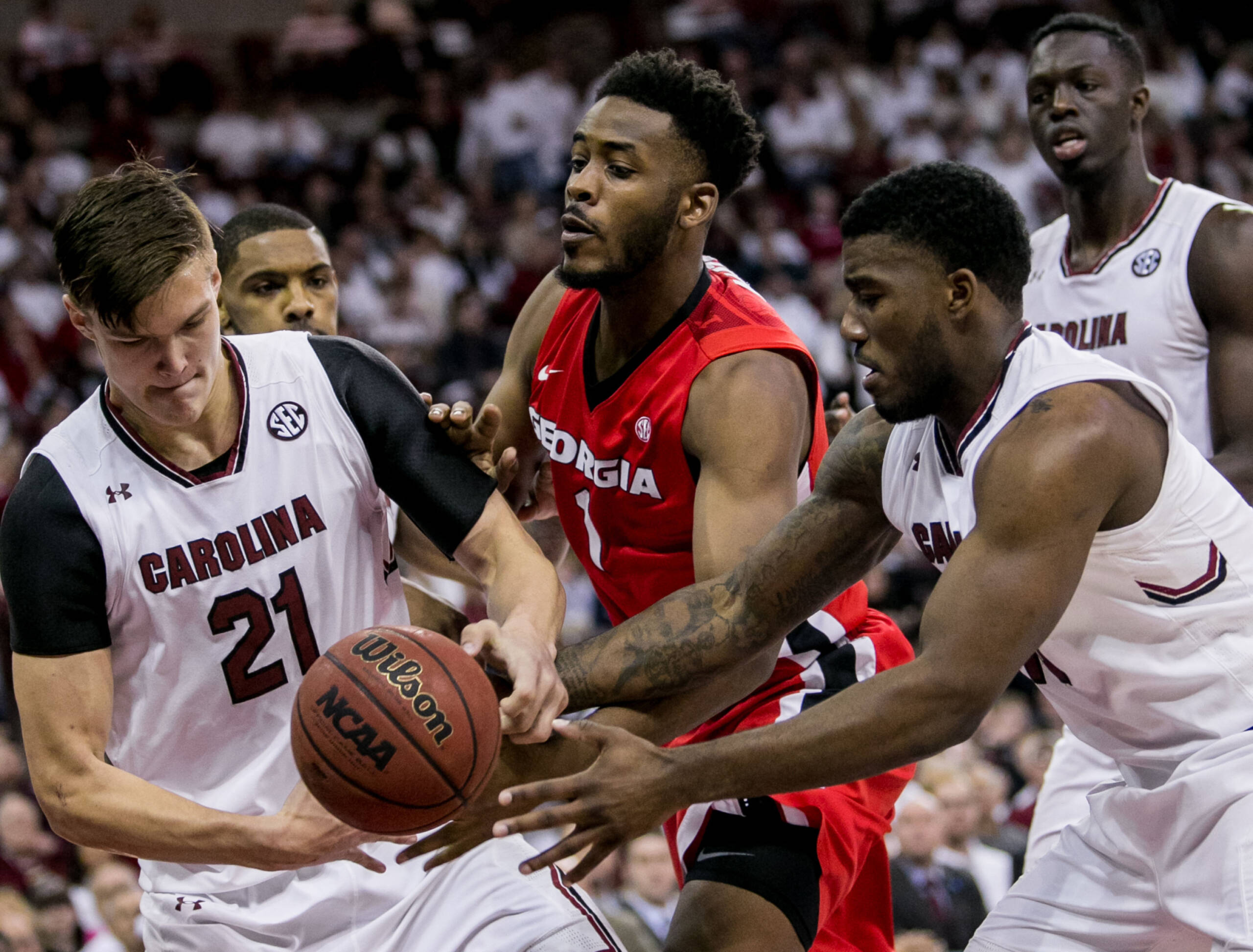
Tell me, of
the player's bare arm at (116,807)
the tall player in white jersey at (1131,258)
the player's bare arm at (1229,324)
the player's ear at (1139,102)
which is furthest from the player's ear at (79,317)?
the player's ear at (1139,102)

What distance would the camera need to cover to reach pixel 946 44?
1616cm

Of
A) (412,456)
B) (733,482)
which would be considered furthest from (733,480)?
(412,456)

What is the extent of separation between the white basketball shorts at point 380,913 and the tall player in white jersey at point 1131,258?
182cm

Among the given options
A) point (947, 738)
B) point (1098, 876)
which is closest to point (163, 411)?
point (947, 738)

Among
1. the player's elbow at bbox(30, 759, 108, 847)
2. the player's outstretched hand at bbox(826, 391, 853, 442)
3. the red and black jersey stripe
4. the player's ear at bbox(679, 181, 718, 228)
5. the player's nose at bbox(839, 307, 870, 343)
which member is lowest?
the player's elbow at bbox(30, 759, 108, 847)

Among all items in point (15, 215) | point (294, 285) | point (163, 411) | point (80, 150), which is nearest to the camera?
point (163, 411)

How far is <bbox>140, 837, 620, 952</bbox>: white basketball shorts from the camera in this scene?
331cm

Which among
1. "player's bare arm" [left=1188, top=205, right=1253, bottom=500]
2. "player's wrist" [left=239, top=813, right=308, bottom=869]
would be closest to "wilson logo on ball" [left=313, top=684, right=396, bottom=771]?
"player's wrist" [left=239, top=813, right=308, bottom=869]

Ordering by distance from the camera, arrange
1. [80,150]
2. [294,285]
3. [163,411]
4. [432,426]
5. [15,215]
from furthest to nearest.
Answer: [80,150]
[15,215]
[294,285]
[432,426]
[163,411]

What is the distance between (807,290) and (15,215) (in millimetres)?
6887

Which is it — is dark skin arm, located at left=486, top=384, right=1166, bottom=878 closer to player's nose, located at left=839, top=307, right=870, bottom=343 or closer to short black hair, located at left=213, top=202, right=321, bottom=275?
player's nose, located at left=839, top=307, right=870, bottom=343

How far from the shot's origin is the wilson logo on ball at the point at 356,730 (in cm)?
283

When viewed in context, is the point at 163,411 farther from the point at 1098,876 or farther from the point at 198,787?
the point at 1098,876

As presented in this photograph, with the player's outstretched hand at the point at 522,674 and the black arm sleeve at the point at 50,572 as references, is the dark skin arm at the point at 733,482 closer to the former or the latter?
the player's outstretched hand at the point at 522,674
